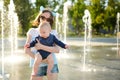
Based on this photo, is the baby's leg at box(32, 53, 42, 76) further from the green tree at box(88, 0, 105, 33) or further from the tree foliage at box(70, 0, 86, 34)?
the tree foliage at box(70, 0, 86, 34)

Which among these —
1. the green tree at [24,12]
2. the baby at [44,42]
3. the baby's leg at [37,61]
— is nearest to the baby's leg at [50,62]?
the baby at [44,42]

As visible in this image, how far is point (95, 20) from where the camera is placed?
44562 mm

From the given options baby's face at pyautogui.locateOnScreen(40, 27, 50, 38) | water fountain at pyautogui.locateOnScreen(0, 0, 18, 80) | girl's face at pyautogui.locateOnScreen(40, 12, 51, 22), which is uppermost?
girl's face at pyautogui.locateOnScreen(40, 12, 51, 22)

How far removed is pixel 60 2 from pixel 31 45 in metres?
44.2

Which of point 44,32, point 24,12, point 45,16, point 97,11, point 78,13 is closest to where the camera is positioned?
point 44,32

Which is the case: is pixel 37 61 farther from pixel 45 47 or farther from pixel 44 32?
pixel 44 32

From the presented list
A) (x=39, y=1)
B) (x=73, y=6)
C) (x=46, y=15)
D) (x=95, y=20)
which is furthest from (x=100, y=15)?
(x=46, y=15)

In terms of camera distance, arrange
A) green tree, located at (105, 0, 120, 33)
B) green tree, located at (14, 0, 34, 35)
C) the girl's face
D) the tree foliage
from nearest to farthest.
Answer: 1. the girl's face
2. green tree, located at (14, 0, 34, 35)
3. green tree, located at (105, 0, 120, 33)
4. the tree foliage

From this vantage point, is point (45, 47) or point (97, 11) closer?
point (45, 47)

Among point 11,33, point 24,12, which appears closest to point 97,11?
point 24,12

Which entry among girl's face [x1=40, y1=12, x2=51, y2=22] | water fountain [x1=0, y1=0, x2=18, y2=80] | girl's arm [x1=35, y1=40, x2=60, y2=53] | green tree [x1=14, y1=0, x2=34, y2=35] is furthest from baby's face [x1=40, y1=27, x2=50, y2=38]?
green tree [x1=14, y1=0, x2=34, y2=35]

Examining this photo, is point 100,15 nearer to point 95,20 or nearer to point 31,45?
point 95,20

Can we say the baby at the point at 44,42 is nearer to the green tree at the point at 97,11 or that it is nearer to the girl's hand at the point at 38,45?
the girl's hand at the point at 38,45

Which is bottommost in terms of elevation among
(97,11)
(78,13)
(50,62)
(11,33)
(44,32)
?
(11,33)
